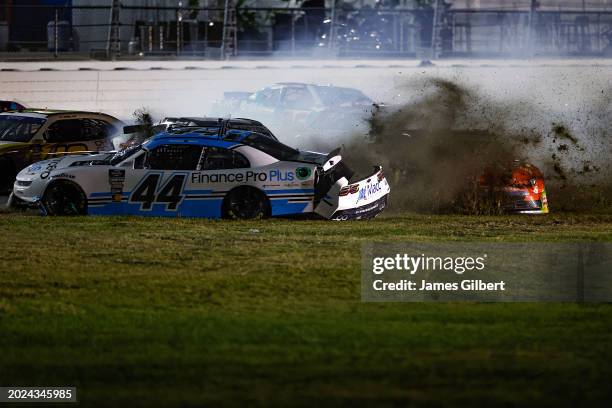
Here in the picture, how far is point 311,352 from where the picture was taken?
23.4ft

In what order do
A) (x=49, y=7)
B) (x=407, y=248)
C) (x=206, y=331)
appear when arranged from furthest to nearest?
(x=49, y=7) → (x=407, y=248) → (x=206, y=331)

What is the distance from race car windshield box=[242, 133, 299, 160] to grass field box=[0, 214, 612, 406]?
1907 millimetres

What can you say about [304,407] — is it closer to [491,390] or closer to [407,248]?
[491,390]

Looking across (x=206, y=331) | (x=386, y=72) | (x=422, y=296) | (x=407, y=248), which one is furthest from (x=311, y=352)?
(x=386, y=72)

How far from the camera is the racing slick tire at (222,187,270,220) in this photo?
13.4 m

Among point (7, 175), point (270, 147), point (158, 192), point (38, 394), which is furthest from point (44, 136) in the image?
point (38, 394)

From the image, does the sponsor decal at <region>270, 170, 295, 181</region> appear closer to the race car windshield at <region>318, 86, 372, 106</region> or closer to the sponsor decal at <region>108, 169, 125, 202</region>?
the sponsor decal at <region>108, 169, 125, 202</region>

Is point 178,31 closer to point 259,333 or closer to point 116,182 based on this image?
point 116,182

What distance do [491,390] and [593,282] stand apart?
3038mm

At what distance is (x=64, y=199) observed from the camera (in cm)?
1382

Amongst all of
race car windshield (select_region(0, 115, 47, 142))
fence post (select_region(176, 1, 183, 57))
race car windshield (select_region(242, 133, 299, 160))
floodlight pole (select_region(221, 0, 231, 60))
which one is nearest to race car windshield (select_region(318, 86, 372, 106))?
floodlight pole (select_region(221, 0, 231, 60))

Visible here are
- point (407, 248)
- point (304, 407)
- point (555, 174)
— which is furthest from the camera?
point (555, 174)

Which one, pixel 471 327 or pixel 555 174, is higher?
pixel 555 174

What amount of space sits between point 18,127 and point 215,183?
525 cm
